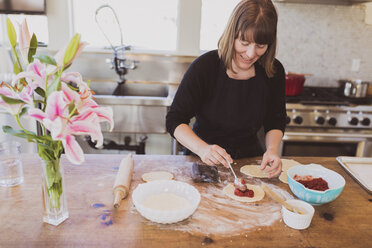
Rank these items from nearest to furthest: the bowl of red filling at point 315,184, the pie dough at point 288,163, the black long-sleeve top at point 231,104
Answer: the bowl of red filling at point 315,184, the pie dough at point 288,163, the black long-sleeve top at point 231,104

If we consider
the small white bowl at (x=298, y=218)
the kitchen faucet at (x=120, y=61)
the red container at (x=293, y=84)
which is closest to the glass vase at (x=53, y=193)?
the small white bowl at (x=298, y=218)

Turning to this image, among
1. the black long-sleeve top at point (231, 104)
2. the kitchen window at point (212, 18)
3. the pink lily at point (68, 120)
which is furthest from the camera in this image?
the kitchen window at point (212, 18)

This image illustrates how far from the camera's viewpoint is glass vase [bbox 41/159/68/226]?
886 millimetres

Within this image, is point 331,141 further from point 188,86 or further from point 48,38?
point 48,38

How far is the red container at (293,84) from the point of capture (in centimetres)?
268

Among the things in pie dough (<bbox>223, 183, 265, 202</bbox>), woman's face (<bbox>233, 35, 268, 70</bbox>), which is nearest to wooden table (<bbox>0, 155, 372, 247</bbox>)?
pie dough (<bbox>223, 183, 265, 202</bbox>)

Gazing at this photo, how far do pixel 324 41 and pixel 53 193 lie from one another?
117 inches

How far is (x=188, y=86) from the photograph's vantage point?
61.9 inches

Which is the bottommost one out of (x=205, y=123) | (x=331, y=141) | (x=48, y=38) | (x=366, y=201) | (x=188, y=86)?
(x=331, y=141)

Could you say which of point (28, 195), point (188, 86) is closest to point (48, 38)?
point (188, 86)

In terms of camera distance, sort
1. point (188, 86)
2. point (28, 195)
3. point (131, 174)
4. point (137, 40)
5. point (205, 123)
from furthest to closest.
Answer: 1. point (137, 40)
2. point (205, 123)
3. point (188, 86)
4. point (131, 174)
5. point (28, 195)

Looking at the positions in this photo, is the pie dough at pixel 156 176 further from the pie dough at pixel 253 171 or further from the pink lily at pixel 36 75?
the pink lily at pixel 36 75

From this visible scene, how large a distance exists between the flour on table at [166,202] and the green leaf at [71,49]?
1.68ft

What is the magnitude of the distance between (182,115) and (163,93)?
157 cm
